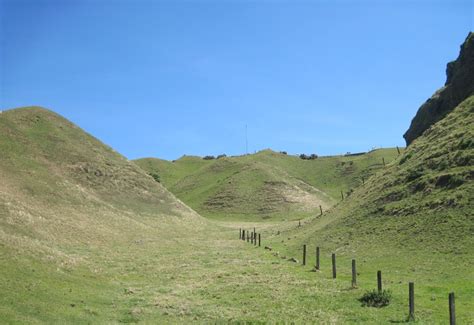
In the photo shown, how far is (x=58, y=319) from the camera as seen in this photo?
2058cm

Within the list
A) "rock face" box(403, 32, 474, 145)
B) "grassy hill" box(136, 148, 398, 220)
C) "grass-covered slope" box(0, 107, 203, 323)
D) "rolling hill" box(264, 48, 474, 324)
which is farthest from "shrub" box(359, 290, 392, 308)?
"grassy hill" box(136, 148, 398, 220)

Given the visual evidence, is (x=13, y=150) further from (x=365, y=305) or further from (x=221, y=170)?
(x=221, y=170)

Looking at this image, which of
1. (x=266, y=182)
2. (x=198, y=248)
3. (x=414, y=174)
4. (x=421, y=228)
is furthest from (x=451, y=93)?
(x=266, y=182)

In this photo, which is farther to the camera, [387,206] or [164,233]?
[164,233]

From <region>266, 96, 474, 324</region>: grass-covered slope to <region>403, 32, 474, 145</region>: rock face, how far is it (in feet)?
22.0

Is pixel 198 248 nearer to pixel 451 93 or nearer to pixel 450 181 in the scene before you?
pixel 450 181

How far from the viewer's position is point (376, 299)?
23.6 m

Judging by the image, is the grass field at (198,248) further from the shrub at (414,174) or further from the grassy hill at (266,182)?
the grassy hill at (266,182)

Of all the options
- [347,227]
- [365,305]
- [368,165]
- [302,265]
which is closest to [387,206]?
[347,227]

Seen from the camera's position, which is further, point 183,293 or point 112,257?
point 112,257

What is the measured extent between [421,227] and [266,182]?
100145mm

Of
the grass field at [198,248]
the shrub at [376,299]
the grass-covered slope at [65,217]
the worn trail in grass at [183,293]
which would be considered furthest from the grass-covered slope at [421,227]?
the grass-covered slope at [65,217]

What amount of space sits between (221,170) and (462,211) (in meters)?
128

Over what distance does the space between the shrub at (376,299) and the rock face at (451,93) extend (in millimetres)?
51604
